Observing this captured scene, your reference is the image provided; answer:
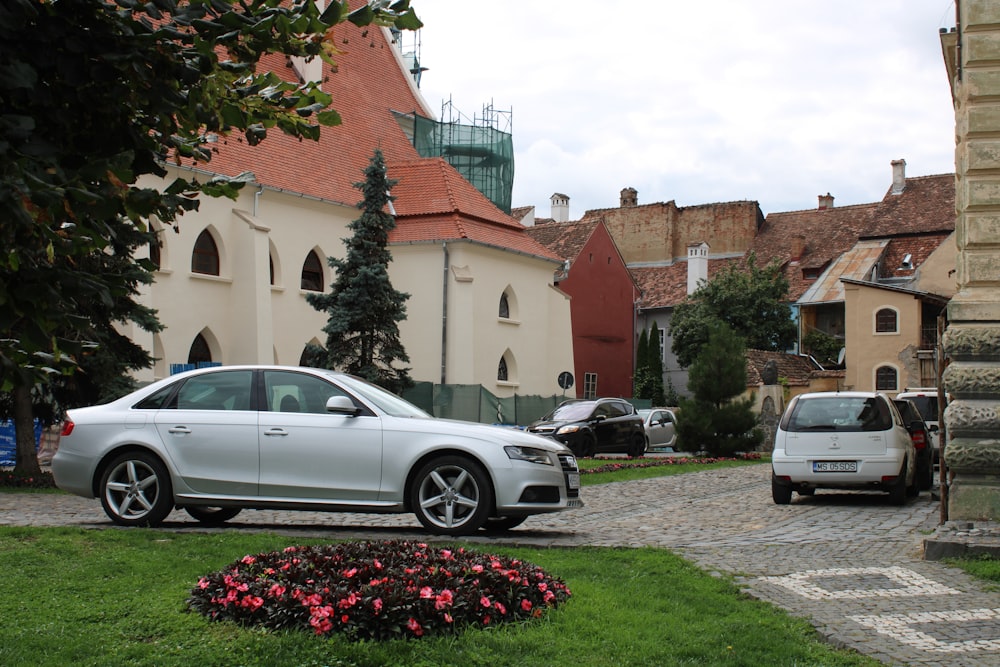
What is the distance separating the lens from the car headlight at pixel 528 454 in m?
10.5

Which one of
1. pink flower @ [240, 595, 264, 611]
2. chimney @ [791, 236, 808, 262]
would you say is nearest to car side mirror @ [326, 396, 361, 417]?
pink flower @ [240, 595, 264, 611]

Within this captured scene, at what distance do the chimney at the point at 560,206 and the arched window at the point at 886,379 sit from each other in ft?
102

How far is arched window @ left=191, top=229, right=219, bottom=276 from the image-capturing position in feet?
113

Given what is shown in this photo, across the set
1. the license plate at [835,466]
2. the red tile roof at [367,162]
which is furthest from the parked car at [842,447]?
the red tile roof at [367,162]

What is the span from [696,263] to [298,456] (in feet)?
185

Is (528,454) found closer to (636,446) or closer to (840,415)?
(840,415)

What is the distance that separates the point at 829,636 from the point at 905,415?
13231 mm

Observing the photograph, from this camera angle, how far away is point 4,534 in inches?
380

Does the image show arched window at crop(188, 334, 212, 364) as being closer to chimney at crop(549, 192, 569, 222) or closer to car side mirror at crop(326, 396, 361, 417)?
car side mirror at crop(326, 396, 361, 417)

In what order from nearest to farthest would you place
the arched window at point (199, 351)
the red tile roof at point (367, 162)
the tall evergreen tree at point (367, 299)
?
the tall evergreen tree at point (367, 299)
the arched window at point (199, 351)
the red tile roof at point (367, 162)

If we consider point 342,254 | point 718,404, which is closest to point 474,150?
point 342,254

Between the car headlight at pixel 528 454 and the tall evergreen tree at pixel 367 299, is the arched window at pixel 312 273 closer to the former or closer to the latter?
the tall evergreen tree at pixel 367 299

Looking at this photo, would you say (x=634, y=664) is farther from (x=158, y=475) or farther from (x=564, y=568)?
(x=158, y=475)

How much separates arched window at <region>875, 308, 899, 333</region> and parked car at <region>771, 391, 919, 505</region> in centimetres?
3715
